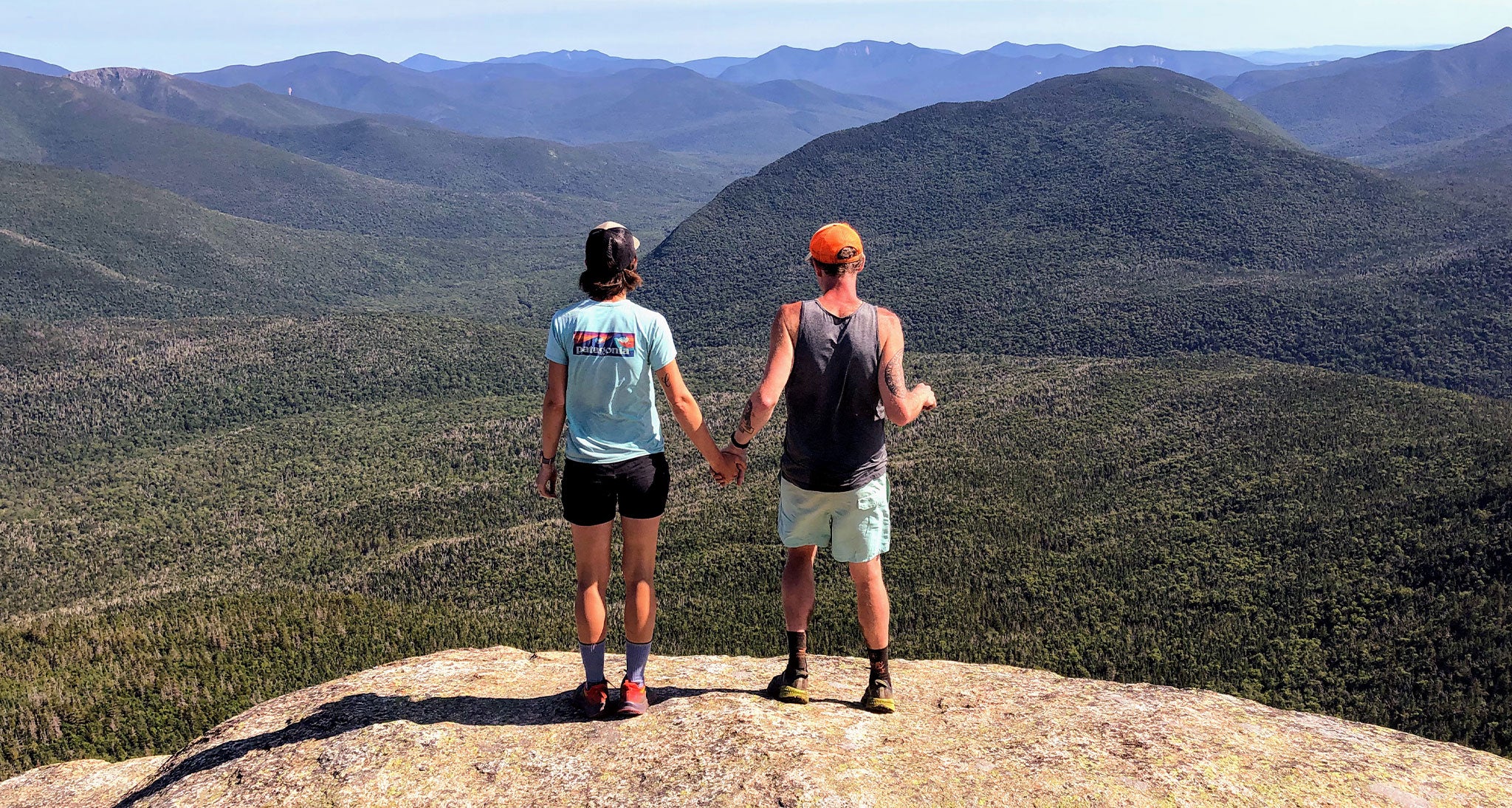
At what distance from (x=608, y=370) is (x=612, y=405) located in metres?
0.33

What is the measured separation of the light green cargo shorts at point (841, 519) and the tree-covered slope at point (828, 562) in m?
24.6

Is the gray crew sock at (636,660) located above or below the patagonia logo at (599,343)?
below

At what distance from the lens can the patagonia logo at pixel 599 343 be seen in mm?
8555

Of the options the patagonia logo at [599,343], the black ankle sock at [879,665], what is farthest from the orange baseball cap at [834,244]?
the black ankle sock at [879,665]

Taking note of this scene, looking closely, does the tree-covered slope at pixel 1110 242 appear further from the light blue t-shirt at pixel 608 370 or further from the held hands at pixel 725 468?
the light blue t-shirt at pixel 608 370

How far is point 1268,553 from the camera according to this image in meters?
43.3

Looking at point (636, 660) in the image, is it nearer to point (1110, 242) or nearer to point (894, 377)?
point (894, 377)

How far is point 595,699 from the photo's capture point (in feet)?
31.0

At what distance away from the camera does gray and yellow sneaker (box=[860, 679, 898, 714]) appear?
31.4 feet

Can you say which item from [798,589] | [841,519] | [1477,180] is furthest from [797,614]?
[1477,180]

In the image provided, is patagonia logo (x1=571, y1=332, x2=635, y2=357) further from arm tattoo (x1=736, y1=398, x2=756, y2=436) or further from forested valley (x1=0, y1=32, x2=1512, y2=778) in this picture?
forested valley (x1=0, y1=32, x2=1512, y2=778)

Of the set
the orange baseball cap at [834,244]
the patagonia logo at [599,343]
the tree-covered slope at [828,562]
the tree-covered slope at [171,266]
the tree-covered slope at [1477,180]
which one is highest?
the tree-covered slope at [1477,180]

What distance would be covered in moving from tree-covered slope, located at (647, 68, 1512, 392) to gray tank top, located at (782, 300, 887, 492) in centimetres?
10497

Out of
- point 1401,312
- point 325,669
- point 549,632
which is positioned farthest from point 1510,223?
point 325,669
